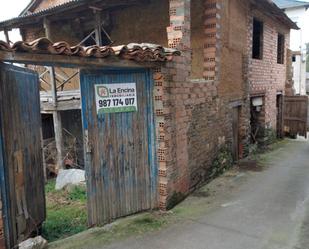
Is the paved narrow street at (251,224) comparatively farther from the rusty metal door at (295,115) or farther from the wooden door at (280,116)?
the rusty metal door at (295,115)

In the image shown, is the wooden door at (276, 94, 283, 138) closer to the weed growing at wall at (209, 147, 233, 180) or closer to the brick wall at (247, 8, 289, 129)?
the brick wall at (247, 8, 289, 129)

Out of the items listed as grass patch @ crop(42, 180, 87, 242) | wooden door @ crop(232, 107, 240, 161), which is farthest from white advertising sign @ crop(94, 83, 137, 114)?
wooden door @ crop(232, 107, 240, 161)

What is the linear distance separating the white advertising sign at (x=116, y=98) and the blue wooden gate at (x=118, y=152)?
6cm

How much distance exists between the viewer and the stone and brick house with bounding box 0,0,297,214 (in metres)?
5.39

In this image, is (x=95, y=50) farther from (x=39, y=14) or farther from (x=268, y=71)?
(x=268, y=71)

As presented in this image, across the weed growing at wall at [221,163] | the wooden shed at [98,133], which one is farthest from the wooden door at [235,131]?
the wooden shed at [98,133]

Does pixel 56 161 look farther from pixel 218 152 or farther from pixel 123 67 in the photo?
pixel 123 67

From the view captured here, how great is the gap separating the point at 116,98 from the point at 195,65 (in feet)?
10.4

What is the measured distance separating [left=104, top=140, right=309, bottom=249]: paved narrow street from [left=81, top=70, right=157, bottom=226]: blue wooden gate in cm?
75

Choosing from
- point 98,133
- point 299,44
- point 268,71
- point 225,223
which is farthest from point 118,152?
point 299,44

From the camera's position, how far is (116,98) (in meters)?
4.74

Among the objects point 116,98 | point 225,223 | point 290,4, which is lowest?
point 225,223

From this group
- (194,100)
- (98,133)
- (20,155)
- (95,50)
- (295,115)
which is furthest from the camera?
(295,115)

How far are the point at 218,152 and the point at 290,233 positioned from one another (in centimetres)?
337
